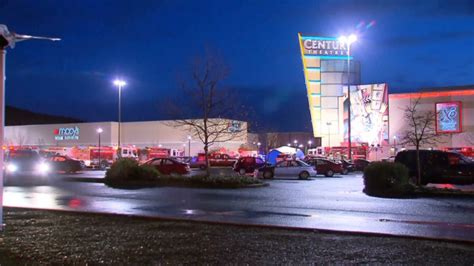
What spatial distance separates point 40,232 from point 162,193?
1100 centimetres

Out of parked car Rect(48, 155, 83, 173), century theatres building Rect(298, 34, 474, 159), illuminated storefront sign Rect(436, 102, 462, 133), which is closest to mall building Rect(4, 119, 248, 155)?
century theatres building Rect(298, 34, 474, 159)

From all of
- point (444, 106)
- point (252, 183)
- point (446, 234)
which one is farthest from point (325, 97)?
point (446, 234)

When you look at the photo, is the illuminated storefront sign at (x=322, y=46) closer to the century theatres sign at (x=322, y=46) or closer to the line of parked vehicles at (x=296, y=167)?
the century theatres sign at (x=322, y=46)

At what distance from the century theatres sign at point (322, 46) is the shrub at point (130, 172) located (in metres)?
66.7

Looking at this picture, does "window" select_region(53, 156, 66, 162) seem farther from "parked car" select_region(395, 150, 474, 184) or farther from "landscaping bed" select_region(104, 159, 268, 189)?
"parked car" select_region(395, 150, 474, 184)

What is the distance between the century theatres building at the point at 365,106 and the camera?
78312 mm

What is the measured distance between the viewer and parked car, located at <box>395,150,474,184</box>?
76.0ft

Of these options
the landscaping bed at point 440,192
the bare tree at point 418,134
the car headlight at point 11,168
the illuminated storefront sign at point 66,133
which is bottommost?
the landscaping bed at point 440,192

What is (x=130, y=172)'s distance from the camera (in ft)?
90.1

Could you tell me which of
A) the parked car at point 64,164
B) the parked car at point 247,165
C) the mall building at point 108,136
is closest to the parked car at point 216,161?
the parked car at point 247,165

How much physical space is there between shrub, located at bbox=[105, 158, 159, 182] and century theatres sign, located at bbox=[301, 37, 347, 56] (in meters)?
66.7

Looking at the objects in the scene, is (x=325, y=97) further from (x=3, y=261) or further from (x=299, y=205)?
(x=3, y=261)

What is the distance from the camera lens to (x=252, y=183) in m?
24.4

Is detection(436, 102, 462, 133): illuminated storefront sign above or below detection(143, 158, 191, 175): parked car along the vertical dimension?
above
